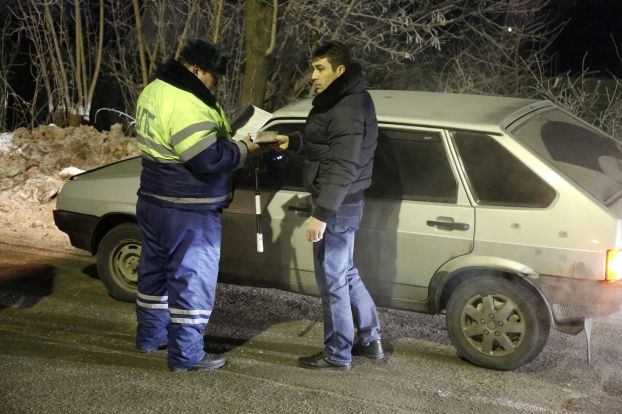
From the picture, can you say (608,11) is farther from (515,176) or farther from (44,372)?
(44,372)

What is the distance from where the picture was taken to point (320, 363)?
4.72 m

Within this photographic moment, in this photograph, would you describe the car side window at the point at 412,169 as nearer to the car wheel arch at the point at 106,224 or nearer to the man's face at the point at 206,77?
the man's face at the point at 206,77

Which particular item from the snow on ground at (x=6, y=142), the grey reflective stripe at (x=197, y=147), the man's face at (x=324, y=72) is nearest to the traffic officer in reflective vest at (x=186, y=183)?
the grey reflective stripe at (x=197, y=147)

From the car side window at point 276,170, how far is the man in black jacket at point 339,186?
0.62 meters

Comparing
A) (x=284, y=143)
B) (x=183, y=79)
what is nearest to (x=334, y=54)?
(x=284, y=143)

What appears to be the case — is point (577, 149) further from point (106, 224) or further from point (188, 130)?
point (106, 224)

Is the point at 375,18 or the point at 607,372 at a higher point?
the point at 375,18

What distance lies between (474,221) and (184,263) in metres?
1.71

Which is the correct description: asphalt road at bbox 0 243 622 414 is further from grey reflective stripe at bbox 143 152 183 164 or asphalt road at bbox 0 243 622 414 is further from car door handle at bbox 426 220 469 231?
grey reflective stripe at bbox 143 152 183 164

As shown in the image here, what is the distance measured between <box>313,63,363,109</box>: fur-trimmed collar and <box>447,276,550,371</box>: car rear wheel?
136 centimetres

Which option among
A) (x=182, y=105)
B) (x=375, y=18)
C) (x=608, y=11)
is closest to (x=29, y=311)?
(x=182, y=105)

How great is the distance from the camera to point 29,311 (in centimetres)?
577

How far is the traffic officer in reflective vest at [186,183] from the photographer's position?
437 cm

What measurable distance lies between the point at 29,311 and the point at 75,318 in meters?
0.41
